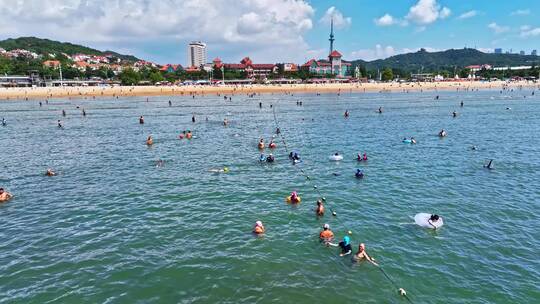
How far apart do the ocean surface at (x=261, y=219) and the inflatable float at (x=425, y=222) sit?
1.22 feet

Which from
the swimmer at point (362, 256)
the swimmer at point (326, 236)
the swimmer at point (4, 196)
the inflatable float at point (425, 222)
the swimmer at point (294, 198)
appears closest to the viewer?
the swimmer at point (362, 256)

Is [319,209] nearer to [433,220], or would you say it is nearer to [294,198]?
[294,198]

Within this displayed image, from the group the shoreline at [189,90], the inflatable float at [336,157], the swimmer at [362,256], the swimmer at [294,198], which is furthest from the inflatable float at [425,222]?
the shoreline at [189,90]

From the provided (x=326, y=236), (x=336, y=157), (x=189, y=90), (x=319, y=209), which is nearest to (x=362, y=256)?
(x=326, y=236)

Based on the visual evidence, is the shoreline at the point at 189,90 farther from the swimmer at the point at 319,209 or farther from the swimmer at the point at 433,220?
the swimmer at the point at 433,220

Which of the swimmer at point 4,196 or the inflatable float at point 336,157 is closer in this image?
the swimmer at point 4,196

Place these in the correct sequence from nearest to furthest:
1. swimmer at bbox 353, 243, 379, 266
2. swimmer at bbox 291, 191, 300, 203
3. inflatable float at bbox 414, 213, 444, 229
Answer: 1. swimmer at bbox 353, 243, 379, 266
2. inflatable float at bbox 414, 213, 444, 229
3. swimmer at bbox 291, 191, 300, 203

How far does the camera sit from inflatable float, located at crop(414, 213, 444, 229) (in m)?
22.3

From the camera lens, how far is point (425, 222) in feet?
74.3

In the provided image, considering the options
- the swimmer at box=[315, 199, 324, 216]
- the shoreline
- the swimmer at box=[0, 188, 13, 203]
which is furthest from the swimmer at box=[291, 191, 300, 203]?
the shoreline

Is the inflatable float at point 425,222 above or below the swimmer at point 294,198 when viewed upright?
below

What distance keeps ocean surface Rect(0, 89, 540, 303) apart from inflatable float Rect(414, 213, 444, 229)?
0.37m

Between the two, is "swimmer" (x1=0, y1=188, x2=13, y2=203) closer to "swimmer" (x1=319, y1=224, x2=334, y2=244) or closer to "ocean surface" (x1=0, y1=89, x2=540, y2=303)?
"ocean surface" (x1=0, y1=89, x2=540, y2=303)

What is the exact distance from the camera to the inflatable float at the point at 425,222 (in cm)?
2233
